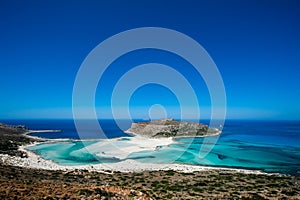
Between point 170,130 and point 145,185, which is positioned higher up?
point 170,130

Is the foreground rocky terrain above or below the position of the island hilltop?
below

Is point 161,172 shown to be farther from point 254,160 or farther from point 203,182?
point 254,160

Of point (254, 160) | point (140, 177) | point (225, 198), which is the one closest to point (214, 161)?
Answer: point (254, 160)

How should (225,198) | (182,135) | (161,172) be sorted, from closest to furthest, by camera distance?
(225,198) < (161,172) < (182,135)

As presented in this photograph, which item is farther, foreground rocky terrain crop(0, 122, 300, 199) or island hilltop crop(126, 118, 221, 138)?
island hilltop crop(126, 118, 221, 138)

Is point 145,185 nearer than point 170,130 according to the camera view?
Yes

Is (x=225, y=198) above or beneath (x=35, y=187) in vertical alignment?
beneath

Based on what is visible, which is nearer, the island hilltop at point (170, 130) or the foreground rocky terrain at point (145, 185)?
the foreground rocky terrain at point (145, 185)

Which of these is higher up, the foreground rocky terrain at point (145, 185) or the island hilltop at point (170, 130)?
the island hilltop at point (170, 130)
